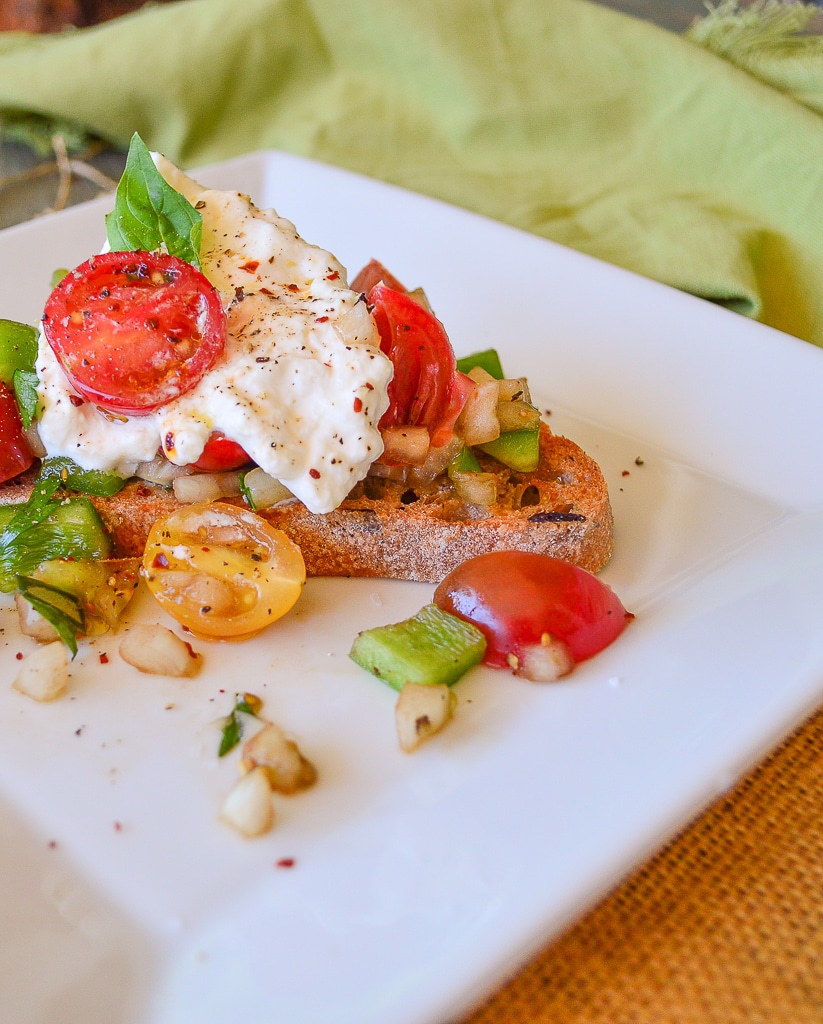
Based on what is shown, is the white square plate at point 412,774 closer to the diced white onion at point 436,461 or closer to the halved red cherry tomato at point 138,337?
the diced white onion at point 436,461

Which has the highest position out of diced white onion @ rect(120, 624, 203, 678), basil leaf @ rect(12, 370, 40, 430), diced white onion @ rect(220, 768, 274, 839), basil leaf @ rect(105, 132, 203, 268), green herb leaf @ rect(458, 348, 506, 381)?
basil leaf @ rect(105, 132, 203, 268)

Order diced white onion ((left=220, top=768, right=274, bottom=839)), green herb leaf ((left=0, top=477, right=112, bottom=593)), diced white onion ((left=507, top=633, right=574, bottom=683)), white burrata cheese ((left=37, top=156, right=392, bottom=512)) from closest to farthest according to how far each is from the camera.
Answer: diced white onion ((left=220, top=768, right=274, bottom=839)) → diced white onion ((left=507, top=633, right=574, bottom=683)) → white burrata cheese ((left=37, top=156, right=392, bottom=512)) → green herb leaf ((left=0, top=477, right=112, bottom=593))

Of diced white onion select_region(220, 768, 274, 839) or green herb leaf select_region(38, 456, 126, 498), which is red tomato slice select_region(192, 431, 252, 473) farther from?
diced white onion select_region(220, 768, 274, 839)

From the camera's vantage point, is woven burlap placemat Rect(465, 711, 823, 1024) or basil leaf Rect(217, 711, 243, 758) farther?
basil leaf Rect(217, 711, 243, 758)

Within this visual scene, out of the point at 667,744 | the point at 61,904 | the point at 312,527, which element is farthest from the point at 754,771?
the point at 61,904

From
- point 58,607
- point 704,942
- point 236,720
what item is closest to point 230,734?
point 236,720

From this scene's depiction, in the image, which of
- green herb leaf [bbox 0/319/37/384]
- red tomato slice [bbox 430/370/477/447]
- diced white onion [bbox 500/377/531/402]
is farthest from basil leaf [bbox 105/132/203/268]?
diced white onion [bbox 500/377/531/402]
